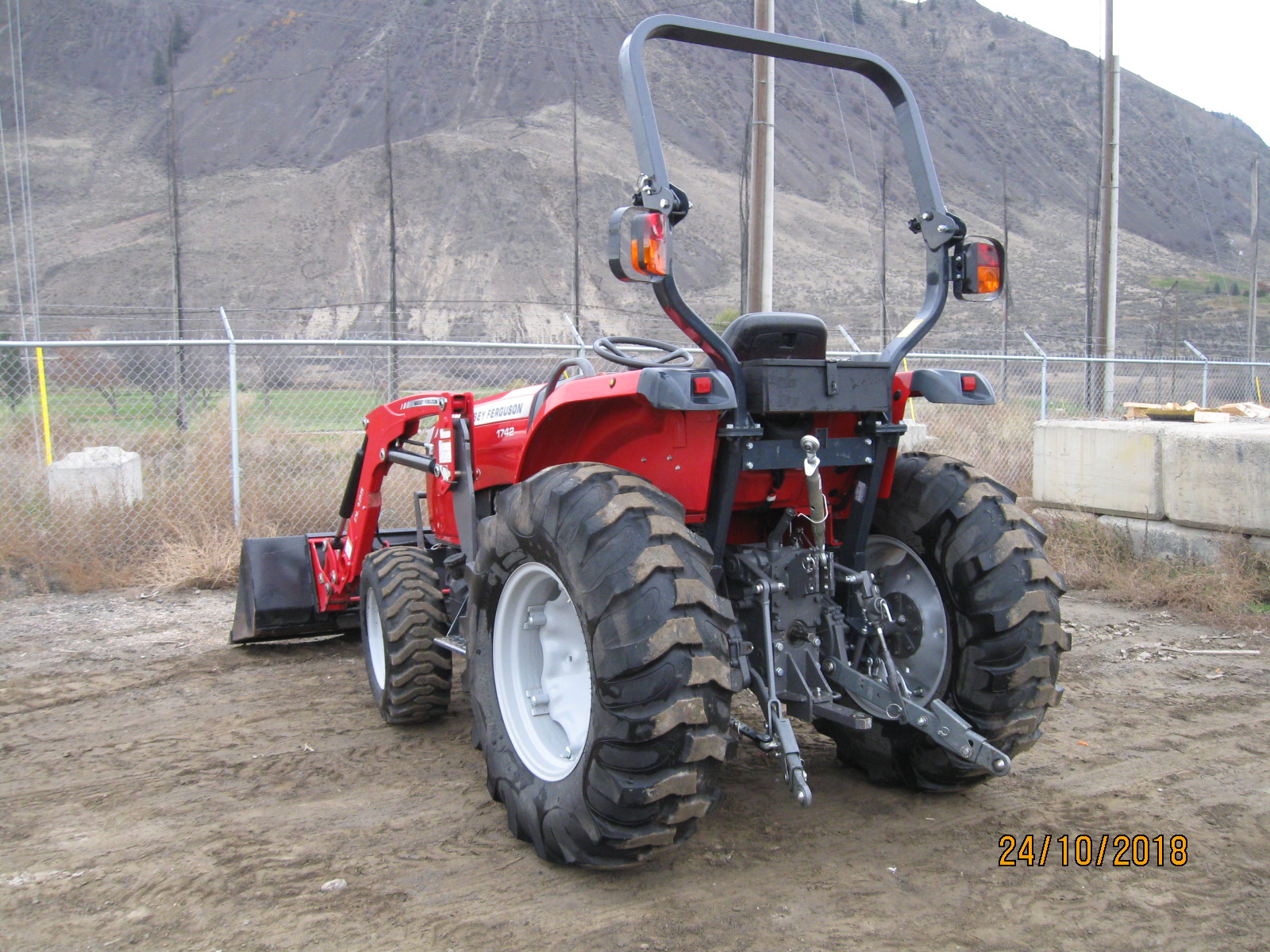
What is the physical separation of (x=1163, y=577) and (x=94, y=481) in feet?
27.0

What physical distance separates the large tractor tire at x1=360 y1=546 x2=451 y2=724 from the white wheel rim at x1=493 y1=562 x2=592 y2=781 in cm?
109

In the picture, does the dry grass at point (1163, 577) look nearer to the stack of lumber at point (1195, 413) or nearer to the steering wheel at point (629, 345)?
the stack of lumber at point (1195, 413)

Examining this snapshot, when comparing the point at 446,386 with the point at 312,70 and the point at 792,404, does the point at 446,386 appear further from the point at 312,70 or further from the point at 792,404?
the point at 312,70

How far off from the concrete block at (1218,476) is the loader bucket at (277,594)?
597 centimetres

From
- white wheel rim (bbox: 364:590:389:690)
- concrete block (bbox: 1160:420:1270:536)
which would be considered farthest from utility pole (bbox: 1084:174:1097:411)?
white wheel rim (bbox: 364:590:389:690)

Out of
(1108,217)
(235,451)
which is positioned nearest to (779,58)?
(235,451)

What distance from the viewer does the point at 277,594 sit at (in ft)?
19.3

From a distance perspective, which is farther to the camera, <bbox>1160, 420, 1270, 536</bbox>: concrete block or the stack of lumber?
the stack of lumber

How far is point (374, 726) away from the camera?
15.6 feet

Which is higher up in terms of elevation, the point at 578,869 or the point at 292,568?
the point at 292,568

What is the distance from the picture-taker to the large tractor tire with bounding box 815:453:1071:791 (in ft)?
11.7

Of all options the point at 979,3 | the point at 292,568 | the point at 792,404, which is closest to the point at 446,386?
the point at 292,568

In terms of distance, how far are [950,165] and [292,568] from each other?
2805 inches
